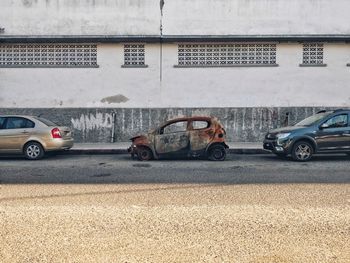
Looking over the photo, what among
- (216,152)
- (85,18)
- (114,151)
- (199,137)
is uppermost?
(85,18)

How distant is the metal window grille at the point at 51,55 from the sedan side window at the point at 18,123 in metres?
5.26

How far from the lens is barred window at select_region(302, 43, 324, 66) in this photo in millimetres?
19172

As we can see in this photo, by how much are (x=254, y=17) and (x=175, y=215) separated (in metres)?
14.3

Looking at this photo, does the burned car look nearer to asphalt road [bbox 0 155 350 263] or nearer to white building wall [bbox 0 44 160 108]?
asphalt road [bbox 0 155 350 263]

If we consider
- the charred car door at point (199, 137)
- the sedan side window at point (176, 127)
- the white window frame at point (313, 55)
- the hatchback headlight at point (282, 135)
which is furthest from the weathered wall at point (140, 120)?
the charred car door at point (199, 137)

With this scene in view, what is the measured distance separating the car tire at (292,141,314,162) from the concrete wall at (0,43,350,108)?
5823 millimetres

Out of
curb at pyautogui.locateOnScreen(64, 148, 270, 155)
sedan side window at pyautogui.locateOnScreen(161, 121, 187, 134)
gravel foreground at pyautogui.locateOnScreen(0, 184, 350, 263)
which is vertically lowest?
gravel foreground at pyautogui.locateOnScreen(0, 184, 350, 263)

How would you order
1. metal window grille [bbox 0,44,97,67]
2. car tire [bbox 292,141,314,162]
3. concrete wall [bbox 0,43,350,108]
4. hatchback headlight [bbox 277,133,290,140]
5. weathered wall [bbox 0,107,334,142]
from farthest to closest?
1. metal window grille [bbox 0,44,97,67]
2. concrete wall [bbox 0,43,350,108]
3. weathered wall [bbox 0,107,334,142]
4. hatchback headlight [bbox 277,133,290,140]
5. car tire [bbox 292,141,314,162]

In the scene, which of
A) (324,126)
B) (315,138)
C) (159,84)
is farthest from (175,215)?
(159,84)

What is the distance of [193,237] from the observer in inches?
220

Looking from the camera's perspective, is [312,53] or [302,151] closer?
[302,151]

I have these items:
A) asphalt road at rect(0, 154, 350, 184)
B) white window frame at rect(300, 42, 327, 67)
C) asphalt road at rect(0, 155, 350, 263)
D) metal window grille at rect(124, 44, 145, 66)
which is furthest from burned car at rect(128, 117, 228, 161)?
white window frame at rect(300, 42, 327, 67)

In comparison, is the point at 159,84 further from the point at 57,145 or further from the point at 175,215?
the point at 175,215

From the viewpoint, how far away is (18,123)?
14539mm
